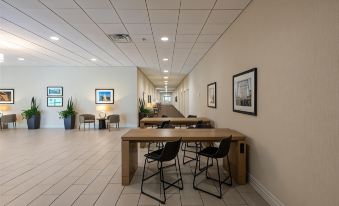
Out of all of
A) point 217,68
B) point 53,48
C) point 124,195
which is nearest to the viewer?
point 124,195

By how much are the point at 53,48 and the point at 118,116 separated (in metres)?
4.04

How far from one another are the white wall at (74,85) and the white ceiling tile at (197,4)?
6.68 metres

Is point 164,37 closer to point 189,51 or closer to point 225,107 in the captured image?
point 189,51

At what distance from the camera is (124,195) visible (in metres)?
2.93

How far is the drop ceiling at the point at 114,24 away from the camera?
3361 millimetres

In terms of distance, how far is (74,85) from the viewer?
9766 millimetres

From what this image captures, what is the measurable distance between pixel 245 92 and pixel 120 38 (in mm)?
3375

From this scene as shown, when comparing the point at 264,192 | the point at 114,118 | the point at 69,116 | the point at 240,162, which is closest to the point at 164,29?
the point at 240,162

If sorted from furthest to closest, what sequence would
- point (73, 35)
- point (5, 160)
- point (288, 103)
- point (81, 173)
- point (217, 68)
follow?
point (217, 68), point (73, 35), point (5, 160), point (81, 173), point (288, 103)

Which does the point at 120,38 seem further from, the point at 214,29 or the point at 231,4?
the point at 231,4

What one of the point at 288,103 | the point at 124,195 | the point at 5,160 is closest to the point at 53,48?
the point at 5,160

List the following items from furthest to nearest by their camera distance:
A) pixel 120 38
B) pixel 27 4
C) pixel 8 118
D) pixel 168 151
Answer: pixel 8 118 < pixel 120 38 < pixel 27 4 < pixel 168 151

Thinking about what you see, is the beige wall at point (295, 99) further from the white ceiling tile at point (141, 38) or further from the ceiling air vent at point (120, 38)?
the ceiling air vent at point (120, 38)

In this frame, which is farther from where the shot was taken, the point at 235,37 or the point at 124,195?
the point at 235,37
